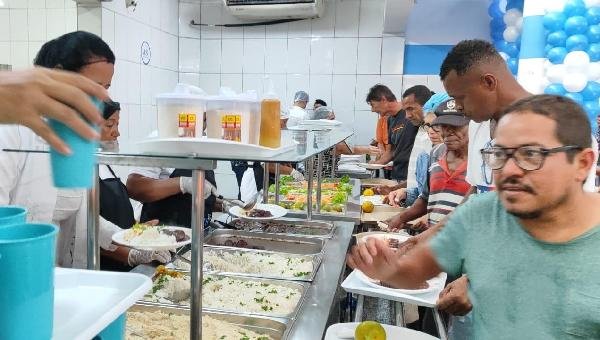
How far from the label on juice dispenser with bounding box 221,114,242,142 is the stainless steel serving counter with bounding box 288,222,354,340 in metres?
0.72

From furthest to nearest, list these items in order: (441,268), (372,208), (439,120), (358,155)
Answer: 1. (358,155)
2. (372,208)
3. (439,120)
4. (441,268)

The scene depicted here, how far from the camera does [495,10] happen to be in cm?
614

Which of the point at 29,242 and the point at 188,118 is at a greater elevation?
the point at 188,118

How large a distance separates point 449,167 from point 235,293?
64.3 inches

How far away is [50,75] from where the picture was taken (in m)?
0.64

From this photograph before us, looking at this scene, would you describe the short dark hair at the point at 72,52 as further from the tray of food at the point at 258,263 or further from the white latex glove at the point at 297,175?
the white latex glove at the point at 297,175

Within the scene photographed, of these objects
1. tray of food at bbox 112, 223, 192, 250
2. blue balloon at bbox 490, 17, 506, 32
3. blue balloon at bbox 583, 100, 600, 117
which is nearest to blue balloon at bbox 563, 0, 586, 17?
blue balloon at bbox 583, 100, 600, 117

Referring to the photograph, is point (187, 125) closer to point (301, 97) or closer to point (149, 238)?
point (149, 238)

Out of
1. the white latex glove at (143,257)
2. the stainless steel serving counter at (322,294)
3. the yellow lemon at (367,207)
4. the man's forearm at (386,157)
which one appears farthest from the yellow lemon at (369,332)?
the man's forearm at (386,157)

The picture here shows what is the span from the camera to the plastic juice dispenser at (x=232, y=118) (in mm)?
1258

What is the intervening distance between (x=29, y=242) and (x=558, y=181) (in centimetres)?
119

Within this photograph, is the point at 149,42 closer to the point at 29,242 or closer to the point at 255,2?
the point at 255,2

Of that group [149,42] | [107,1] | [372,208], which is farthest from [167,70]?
[372,208]

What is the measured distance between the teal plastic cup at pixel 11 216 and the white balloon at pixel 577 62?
433 centimetres
